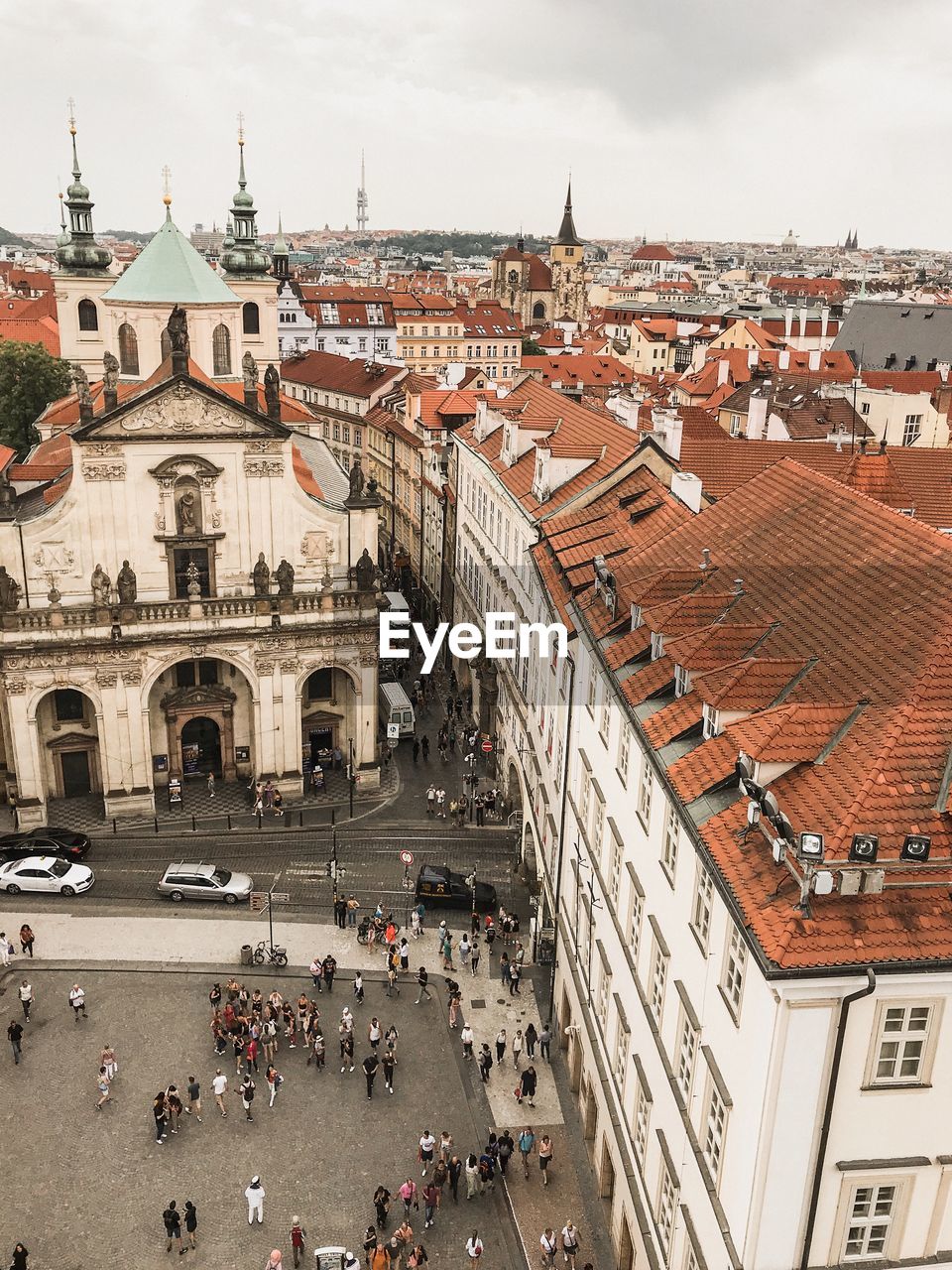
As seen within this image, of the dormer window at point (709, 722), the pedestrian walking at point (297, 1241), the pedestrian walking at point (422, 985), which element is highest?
the dormer window at point (709, 722)

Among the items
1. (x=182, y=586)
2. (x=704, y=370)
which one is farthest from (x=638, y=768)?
(x=704, y=370)

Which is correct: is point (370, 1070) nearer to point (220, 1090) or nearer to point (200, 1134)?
point (220, 1090)

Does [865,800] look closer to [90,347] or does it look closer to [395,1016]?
[395,1016]

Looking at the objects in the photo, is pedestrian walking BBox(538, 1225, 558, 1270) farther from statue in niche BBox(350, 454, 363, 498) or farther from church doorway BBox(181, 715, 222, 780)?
statue in niche BBox(350, 454, 363, 498)

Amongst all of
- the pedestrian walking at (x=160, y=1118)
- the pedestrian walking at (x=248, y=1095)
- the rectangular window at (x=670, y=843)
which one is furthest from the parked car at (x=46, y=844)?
the rectangular window at (x=670, y=843)

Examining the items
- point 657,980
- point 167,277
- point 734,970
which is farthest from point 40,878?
point 167,277

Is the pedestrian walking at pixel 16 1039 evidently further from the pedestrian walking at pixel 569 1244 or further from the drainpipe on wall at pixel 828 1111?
the drainpipe on wall at pixel 828 1111
